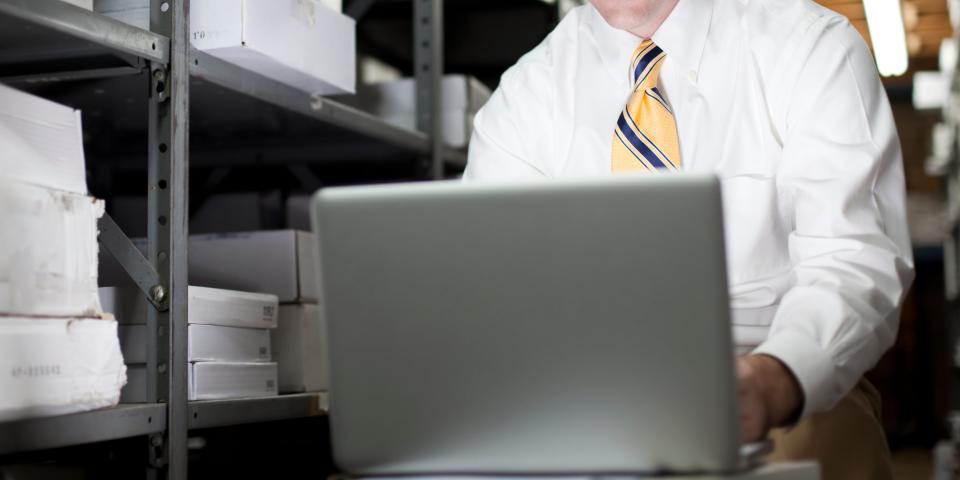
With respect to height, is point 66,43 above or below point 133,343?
above

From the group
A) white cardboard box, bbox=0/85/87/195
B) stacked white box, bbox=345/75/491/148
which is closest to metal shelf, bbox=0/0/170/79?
white cardboard box, bbox=0/85/87/195

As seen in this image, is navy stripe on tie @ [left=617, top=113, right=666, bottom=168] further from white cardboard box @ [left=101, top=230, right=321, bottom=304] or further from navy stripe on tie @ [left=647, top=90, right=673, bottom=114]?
white cardboard box @ [left=101, top=230, right=321, bottom=304]

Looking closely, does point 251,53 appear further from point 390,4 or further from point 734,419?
point 390,4

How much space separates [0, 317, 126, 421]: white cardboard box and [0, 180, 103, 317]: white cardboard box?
2 cm

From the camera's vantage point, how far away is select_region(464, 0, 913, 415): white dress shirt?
1365mm

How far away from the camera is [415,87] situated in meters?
2.93

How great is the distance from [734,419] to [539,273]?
217mm

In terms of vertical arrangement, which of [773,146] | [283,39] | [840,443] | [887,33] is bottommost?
[840,443]

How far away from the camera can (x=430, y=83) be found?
2.92 meters

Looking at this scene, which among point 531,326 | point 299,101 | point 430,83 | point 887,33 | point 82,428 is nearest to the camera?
point 531,326

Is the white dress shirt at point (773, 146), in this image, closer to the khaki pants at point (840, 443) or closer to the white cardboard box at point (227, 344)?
the khaki pants at point (840, 443)

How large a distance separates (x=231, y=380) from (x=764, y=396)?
116 centimetres

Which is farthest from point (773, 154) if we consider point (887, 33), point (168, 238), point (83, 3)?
point (887, 33)

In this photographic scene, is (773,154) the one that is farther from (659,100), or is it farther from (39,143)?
(39,143)
